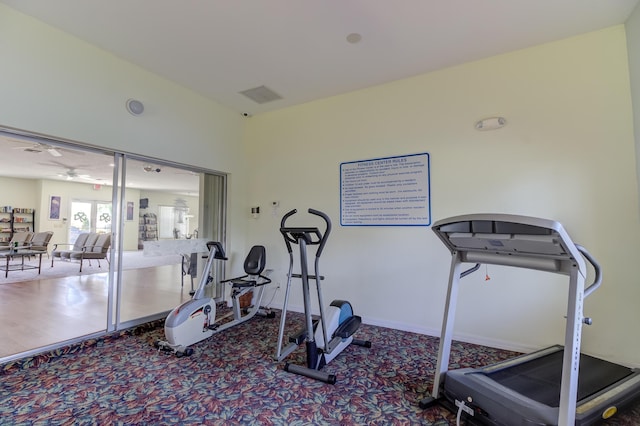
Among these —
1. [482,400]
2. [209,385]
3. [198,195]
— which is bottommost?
[209,385]

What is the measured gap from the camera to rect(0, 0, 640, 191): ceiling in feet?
8.30

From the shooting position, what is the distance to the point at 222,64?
3443 millimetres

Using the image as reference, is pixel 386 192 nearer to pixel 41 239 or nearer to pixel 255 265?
pixel 255 265

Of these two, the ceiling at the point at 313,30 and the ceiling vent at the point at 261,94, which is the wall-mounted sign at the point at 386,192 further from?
the ceiling vent at the point at 261,94

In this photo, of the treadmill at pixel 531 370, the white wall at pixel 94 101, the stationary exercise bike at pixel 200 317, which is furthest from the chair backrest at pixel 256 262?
the treadmill at pixel 531 370

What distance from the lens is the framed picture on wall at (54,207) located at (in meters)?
7.41

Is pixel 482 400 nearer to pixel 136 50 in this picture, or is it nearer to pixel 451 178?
pixel 451 178

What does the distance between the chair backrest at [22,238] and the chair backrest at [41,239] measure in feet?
0.27

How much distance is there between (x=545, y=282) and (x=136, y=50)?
4935 millimetres

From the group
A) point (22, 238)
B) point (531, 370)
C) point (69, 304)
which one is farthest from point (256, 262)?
point (22, 238)

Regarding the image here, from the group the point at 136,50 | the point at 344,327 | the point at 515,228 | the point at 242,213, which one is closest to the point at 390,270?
the point at 344,327

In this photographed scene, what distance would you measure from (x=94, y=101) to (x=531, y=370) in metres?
4.75

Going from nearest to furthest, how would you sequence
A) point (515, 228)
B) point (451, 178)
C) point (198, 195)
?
1. point (515, 228)
2. point (451, 178)
3. point (198, 195)

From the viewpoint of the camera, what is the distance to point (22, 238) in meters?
6.39
